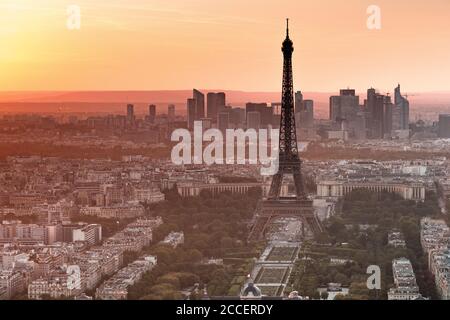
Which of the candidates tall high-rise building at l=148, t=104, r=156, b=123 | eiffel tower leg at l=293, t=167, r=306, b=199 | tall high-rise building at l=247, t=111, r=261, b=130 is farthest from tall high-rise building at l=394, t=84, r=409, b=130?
tall high-rise building at l=148, t=104, r=156, b=123

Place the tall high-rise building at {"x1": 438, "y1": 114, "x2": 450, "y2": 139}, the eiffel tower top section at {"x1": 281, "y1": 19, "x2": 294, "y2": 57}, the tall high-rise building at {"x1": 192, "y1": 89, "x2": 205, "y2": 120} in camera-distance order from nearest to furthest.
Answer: the eiffel tower top section at {"x1": 281, "y1": 19, "x2": 294, "y2": 57} < the tall high-rise building at {"x1": 192, "y1": 89, "x2": 205, "y2": 120} < the tall high-rise building at {"x1": 438, "y1": 114, "x2": 450, "y2": 139}

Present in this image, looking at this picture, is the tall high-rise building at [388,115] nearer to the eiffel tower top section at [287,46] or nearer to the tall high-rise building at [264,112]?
the tall high-rise building at [264,112]

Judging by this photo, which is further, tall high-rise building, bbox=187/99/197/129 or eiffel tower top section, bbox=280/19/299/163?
tall high-rise building, bbox=187/99/197/129

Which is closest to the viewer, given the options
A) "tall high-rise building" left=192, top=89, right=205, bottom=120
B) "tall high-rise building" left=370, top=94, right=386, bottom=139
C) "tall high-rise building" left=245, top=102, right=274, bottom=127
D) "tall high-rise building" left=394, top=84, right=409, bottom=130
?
"tall high-rise building" left=192, top=89, right=205, bottom=120

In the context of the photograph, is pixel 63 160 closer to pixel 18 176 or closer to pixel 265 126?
pixel 18 176

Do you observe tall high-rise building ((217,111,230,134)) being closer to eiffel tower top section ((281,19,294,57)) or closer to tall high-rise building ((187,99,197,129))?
tall high-rise building ((187,99,197,129))
